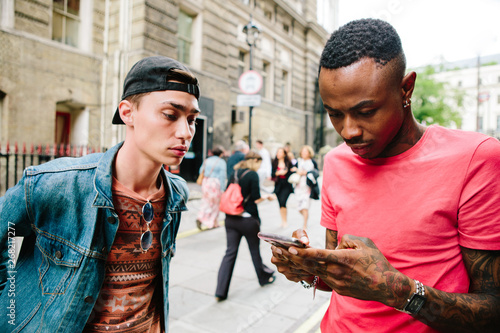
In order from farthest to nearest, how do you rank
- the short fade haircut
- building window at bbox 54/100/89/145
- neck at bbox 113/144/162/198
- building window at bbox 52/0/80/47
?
building window at bbox 54/100/89/145 < building window at bbox 52/0/80/47 < neck at bbox 113/144/162/198 < the short fade haircut

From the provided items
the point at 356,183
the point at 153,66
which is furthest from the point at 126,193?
the point at 356,183

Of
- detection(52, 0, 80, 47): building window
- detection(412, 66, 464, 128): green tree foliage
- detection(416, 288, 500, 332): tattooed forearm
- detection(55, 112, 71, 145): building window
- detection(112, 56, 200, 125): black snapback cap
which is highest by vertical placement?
detection(412, 66, 464, 128): green tree foliage

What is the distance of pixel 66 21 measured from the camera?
980cm

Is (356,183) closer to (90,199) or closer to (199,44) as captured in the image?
(90,199)

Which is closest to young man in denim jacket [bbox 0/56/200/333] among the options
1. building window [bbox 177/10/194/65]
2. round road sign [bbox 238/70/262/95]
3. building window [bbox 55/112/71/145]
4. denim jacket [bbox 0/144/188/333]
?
denim jacket [bbox 0/144/188/333]

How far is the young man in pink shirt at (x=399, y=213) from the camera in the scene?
108cm

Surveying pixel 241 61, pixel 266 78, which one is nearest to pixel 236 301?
pixel 241 61

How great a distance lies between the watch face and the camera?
1.07 m

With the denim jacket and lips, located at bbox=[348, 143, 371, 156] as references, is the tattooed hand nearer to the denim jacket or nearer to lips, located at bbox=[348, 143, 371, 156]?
lips, located at bbox=[348, 143, 371, 156]

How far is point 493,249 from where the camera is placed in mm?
1084

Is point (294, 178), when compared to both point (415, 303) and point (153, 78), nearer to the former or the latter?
point (153, 78)

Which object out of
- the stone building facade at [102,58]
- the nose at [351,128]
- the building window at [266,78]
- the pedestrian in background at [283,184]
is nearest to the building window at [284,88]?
the building window at [266,78]

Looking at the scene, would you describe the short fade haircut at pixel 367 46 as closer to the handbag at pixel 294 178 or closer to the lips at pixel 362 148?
the lips at pixel 362 148

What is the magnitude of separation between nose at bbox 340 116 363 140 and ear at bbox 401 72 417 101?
234 millimetres
